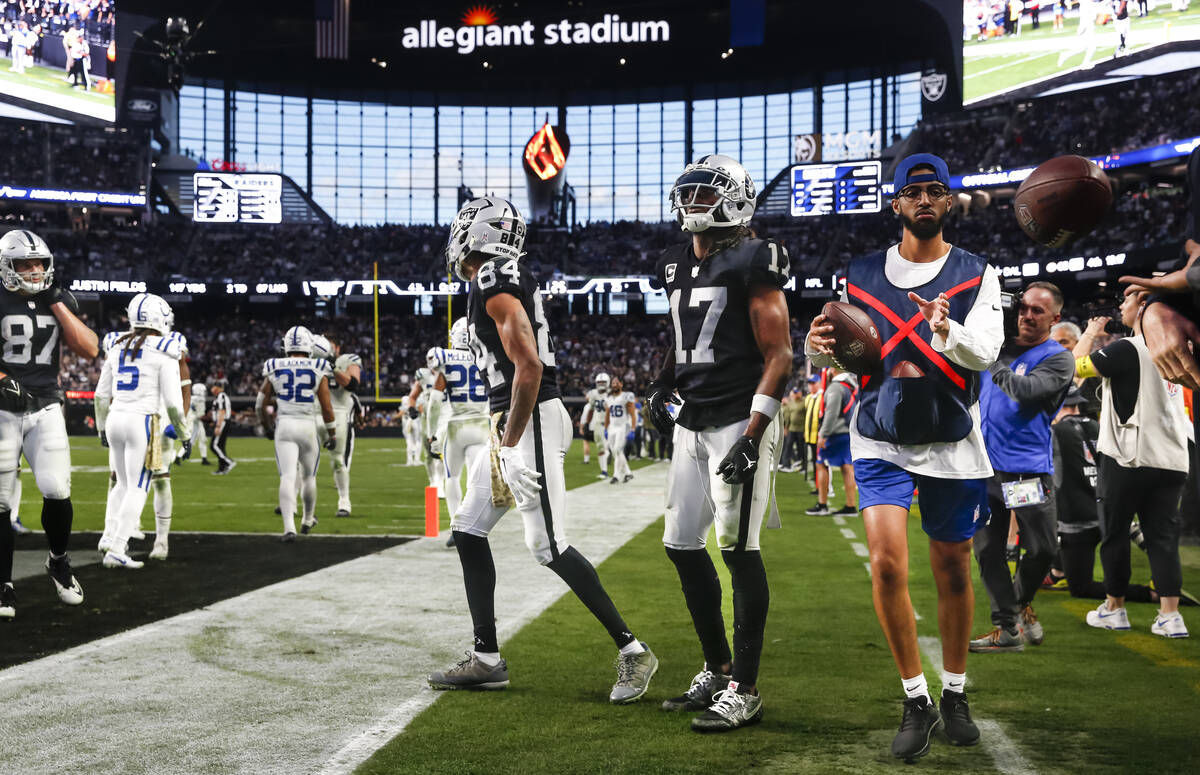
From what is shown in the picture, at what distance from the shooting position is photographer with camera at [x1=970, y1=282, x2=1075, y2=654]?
19.9ft

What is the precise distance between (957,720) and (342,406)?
1199 cm

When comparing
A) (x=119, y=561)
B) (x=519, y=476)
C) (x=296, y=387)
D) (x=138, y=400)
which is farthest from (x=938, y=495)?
(x=296, y=387)

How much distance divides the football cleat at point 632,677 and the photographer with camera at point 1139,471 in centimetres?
328

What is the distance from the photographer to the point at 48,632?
6.31 m

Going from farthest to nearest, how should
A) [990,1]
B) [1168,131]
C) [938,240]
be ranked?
[990,1]
[1168,131]
[938,240]

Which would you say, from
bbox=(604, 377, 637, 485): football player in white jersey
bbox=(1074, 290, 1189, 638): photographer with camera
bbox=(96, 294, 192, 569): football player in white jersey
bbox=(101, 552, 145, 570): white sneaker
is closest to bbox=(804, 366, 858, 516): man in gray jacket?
bbox=(604, 377, 637, 485): football player in white jersey

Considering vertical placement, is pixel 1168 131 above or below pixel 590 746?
above

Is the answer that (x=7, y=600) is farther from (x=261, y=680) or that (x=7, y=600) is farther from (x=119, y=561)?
(x=261, y=680)

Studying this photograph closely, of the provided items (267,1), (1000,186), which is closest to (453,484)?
(1000,186)

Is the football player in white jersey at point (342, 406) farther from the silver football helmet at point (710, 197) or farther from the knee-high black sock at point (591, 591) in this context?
the silver football helmet at point (710, 197)

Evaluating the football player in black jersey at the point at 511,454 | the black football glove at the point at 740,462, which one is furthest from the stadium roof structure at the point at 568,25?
the black football glove at the point at 740,462

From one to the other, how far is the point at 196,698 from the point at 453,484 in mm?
5919

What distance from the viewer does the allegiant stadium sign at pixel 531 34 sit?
45.9m

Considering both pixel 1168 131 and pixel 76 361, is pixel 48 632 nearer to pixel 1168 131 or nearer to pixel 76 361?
pixel 1168 131
